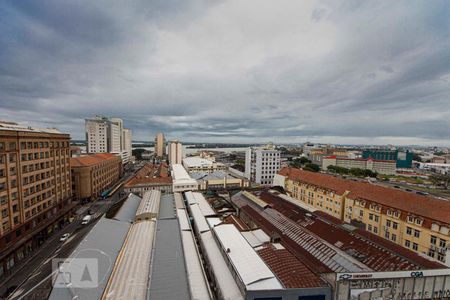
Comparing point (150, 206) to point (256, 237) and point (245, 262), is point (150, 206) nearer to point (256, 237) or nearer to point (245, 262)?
point (256, 237)

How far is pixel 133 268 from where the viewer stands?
22.7 m

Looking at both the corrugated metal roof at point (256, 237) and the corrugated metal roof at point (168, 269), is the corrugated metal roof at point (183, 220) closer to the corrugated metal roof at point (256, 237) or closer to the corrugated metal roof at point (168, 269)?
the corrugated metal roof at point (168, 269)

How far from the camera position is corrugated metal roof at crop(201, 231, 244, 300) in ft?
67.7

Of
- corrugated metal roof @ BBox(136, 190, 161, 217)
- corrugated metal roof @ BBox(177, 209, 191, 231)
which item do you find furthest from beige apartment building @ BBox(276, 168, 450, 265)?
corrugated metal roof @ BBox(136, 190, 161, 217)

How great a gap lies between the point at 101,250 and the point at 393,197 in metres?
44.9

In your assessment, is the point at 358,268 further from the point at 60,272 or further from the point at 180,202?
the point at 180,202

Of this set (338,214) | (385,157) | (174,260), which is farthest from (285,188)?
(385,157)

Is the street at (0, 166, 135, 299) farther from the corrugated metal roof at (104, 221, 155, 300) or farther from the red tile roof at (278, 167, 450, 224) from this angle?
the red tile roof at (278, 167, 450, 224)

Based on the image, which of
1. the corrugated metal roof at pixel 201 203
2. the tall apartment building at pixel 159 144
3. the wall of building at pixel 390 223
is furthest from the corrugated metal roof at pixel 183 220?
the tall apartment building at pixel 159 144

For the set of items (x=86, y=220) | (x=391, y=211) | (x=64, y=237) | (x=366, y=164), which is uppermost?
(x=391, y=211)

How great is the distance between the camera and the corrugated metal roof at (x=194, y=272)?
2066cm

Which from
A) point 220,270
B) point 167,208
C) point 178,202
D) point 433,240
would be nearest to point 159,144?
point 178,202

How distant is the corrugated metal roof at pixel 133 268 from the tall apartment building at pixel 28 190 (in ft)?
52.9

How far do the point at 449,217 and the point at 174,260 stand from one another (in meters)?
36.1
